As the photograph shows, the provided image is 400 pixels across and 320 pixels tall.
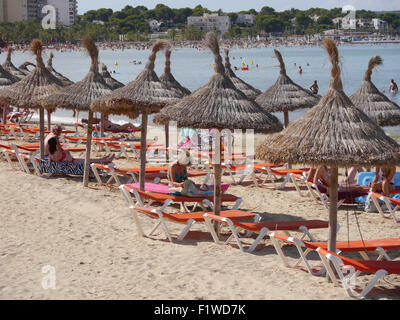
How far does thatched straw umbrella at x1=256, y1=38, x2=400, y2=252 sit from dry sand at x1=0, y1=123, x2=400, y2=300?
778mm

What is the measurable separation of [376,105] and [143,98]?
14.1ft

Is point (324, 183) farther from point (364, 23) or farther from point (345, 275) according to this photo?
point (364, 23)

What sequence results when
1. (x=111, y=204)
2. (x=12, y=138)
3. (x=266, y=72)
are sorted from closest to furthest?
(x=111, y=204) < (x=12, y=138) < (x=266, y=72)

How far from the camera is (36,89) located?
443 inches

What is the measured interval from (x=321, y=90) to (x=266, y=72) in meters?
21.1

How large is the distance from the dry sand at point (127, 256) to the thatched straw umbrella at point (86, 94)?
130 cm

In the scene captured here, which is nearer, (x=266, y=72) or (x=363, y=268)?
(x=363, y=268)

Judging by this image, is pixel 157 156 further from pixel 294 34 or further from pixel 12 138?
pixel 294 34

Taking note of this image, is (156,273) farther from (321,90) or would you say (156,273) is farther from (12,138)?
(321,90)

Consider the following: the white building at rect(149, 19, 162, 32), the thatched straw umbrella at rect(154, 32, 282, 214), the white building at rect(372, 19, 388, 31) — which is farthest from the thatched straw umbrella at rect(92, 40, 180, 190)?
the white building at rect(372, 19, 388, 31)

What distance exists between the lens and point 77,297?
207 inches

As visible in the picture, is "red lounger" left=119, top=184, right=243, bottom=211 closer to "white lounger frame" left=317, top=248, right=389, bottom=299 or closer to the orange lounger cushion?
the orange lounger cushion
